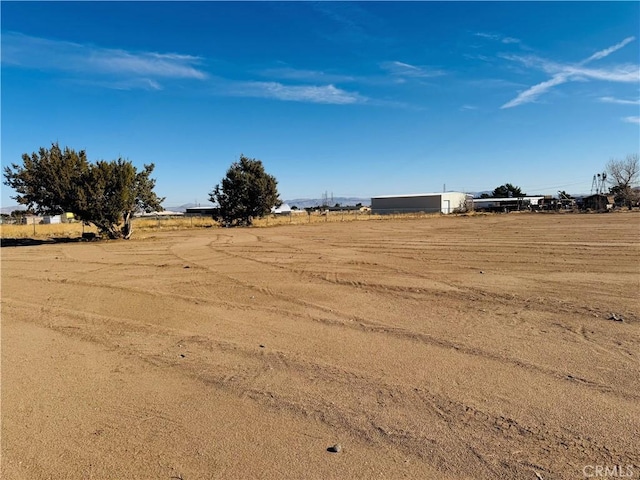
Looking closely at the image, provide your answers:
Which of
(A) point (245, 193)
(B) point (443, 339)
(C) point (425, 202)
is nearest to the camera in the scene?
(B) point (443, 339)

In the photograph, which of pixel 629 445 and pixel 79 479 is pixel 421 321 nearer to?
pixel 629 445

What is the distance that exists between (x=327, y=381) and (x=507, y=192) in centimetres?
11762

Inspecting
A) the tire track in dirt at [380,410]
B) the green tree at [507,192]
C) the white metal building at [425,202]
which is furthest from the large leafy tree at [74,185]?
the green tree at [507,192]

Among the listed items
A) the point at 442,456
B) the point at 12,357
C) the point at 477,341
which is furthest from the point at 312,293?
the point at 442,456

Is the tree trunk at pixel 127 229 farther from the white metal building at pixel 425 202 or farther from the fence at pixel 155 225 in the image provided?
the white metal building at pixel 425 202

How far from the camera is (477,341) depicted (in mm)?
5789

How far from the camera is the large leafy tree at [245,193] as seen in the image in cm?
4262

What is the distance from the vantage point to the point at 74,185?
25.3 metres

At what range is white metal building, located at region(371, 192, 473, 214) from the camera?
7958 cm

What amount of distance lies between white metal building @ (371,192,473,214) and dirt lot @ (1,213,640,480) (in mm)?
70142

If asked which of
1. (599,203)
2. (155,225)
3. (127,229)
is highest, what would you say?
(599,203)

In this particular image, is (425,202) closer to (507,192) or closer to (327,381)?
(507,192)

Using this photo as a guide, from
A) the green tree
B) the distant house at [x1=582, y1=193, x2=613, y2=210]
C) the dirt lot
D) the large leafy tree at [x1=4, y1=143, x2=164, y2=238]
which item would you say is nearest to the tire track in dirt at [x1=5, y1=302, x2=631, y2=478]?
the dirt lot

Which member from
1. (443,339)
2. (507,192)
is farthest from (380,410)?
(507,192)
